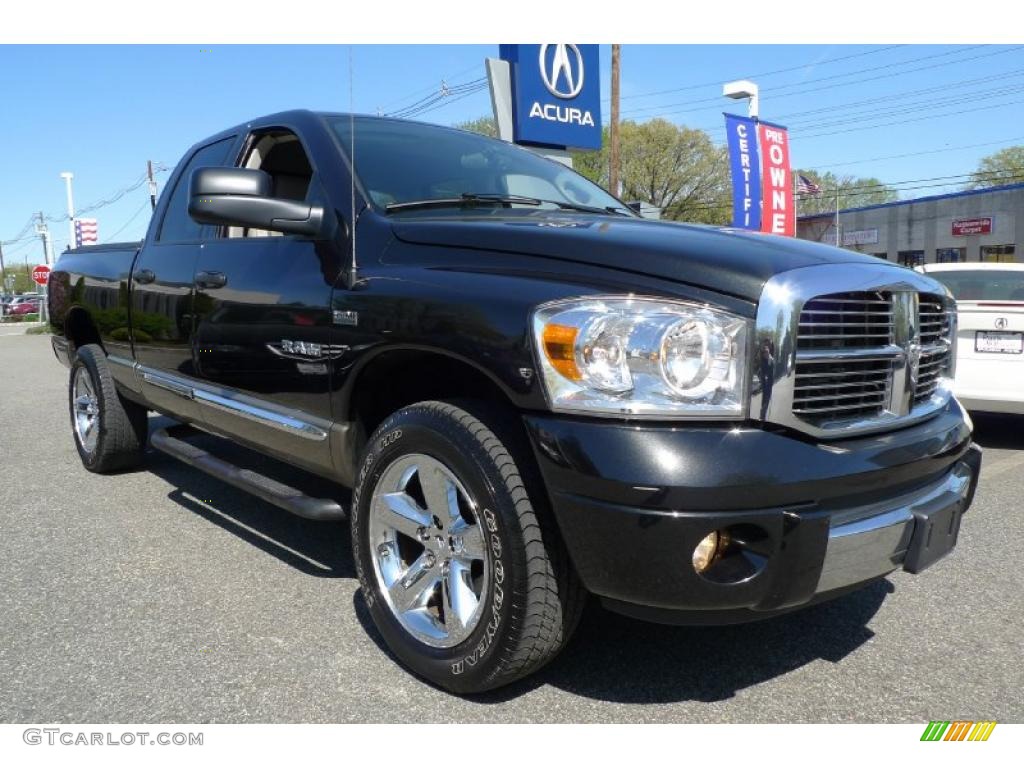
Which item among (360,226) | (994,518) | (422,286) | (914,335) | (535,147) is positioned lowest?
(994,518)

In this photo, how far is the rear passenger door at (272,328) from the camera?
301 centimetres

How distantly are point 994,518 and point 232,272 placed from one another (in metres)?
A: 3.91

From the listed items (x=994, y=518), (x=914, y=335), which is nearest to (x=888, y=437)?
(x=914, y=335)

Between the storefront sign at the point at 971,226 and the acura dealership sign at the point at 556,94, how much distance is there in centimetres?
2984

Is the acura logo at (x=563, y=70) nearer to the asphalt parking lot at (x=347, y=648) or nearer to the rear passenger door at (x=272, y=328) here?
the rear passenger door at (x=272, y=328)

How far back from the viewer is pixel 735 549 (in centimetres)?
213

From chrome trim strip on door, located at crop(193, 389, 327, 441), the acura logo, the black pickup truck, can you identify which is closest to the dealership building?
the acura logo

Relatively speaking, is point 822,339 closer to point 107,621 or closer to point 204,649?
point 204,649

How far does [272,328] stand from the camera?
320cm

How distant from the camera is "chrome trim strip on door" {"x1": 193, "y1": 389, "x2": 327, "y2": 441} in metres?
3.10

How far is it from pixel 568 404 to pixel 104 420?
396 centimetres

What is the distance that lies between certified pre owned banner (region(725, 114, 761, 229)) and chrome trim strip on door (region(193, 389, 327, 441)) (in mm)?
10932

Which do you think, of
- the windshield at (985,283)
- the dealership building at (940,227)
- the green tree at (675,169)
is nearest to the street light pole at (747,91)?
the windshield at (985,283)

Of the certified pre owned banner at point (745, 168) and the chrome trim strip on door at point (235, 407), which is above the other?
the certified pre owned banner at point (745, 168)
